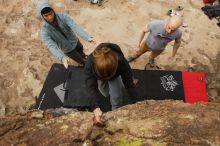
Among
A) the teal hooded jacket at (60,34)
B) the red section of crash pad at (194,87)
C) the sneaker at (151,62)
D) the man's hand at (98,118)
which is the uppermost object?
the teal hooded jacket at (60,34)

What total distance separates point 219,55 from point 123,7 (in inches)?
99.1

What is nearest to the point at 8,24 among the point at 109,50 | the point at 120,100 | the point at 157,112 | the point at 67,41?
the point at 67,41

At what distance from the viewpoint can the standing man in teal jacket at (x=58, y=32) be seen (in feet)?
13.1

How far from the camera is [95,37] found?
20.7ft

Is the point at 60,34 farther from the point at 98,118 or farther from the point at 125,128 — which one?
the point at 125,128

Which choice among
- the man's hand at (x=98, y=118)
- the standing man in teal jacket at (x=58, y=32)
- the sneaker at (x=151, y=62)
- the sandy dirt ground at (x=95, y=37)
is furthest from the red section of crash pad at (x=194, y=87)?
the man's hand at (x=98, y=118)

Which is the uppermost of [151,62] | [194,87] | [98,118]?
[98,118]

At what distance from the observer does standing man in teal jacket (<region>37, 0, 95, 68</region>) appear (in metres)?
3.99

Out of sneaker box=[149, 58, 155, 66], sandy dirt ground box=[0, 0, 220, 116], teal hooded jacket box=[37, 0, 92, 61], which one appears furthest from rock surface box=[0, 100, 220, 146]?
A: sneaker box=[149, 58, 155, 66]

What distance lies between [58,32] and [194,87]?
248 centimetres

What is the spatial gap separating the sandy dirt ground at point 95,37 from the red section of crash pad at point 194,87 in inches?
30.3

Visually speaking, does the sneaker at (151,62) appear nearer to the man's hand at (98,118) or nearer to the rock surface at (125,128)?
the rock surface at (125,128)

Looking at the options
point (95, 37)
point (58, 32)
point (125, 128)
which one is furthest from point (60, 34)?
point (125, 128)

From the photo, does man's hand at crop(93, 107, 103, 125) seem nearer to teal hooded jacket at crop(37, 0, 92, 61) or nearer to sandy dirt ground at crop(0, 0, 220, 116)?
teal hooded jacket at crop(37, 0, 92, 61)
